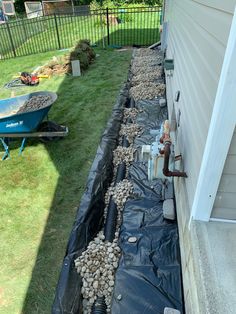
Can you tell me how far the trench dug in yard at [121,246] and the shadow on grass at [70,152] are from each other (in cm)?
32

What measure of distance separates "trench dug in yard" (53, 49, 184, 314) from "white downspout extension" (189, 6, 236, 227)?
876 millimetres

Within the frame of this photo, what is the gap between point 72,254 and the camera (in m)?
2.81

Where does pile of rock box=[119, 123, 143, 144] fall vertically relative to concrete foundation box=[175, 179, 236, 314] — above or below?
below

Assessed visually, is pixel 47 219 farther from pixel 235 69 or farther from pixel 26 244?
pixel 235 69

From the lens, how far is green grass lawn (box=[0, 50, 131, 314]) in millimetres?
2740

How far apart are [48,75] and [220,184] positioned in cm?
791

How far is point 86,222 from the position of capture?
3.13 m

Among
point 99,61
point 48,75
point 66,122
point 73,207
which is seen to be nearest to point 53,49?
point 99,61

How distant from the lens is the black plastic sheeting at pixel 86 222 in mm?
2395

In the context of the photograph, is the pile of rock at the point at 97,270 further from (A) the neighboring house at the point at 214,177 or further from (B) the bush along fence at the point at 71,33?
(B) the bush along fence at the point at 71,33

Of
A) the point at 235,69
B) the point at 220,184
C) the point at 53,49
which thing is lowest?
the point at 53,49

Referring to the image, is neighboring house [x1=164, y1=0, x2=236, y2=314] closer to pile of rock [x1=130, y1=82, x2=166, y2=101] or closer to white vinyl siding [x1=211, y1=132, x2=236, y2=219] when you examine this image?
white vinyl siding [x1=211, y1=132, x2=236, y2=219]

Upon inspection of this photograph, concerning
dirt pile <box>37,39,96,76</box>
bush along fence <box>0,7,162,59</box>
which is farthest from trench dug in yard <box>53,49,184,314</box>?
bush along fence <box>0,7,162,59</box>

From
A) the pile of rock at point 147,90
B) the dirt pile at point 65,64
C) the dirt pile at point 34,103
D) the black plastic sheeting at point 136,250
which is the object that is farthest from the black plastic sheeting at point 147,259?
the dirt pile at point 65,64
